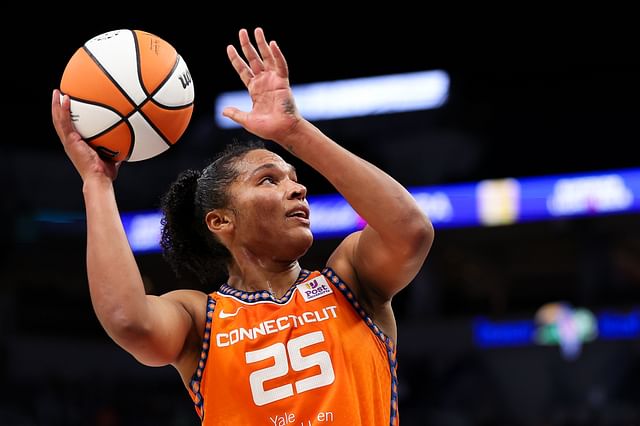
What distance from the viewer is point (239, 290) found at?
325 centimetres

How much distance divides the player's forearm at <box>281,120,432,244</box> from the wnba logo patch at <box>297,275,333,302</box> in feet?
1.29

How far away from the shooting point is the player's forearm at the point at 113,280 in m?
2.67

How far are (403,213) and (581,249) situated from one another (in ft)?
37.5

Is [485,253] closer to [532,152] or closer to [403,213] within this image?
[532,152]

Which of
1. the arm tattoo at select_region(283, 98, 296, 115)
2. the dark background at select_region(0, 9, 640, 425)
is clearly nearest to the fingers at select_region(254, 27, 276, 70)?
the arm tattoo at select_region(283, 98, 296, 115)

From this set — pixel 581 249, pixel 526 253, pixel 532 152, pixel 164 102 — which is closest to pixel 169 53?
pixel 164 102

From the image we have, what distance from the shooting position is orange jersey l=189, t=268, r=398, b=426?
9.43ft

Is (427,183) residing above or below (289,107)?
below

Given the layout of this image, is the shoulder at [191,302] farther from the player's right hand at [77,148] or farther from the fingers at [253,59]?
the fingers at [253,59]

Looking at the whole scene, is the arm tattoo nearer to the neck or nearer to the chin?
the chin

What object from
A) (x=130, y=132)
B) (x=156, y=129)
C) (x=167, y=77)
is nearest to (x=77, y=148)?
(x=130, y=132)

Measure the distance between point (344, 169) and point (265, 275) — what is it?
0.64m

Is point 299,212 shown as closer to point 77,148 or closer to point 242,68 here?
point 242,68

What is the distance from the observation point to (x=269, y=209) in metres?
3.17
